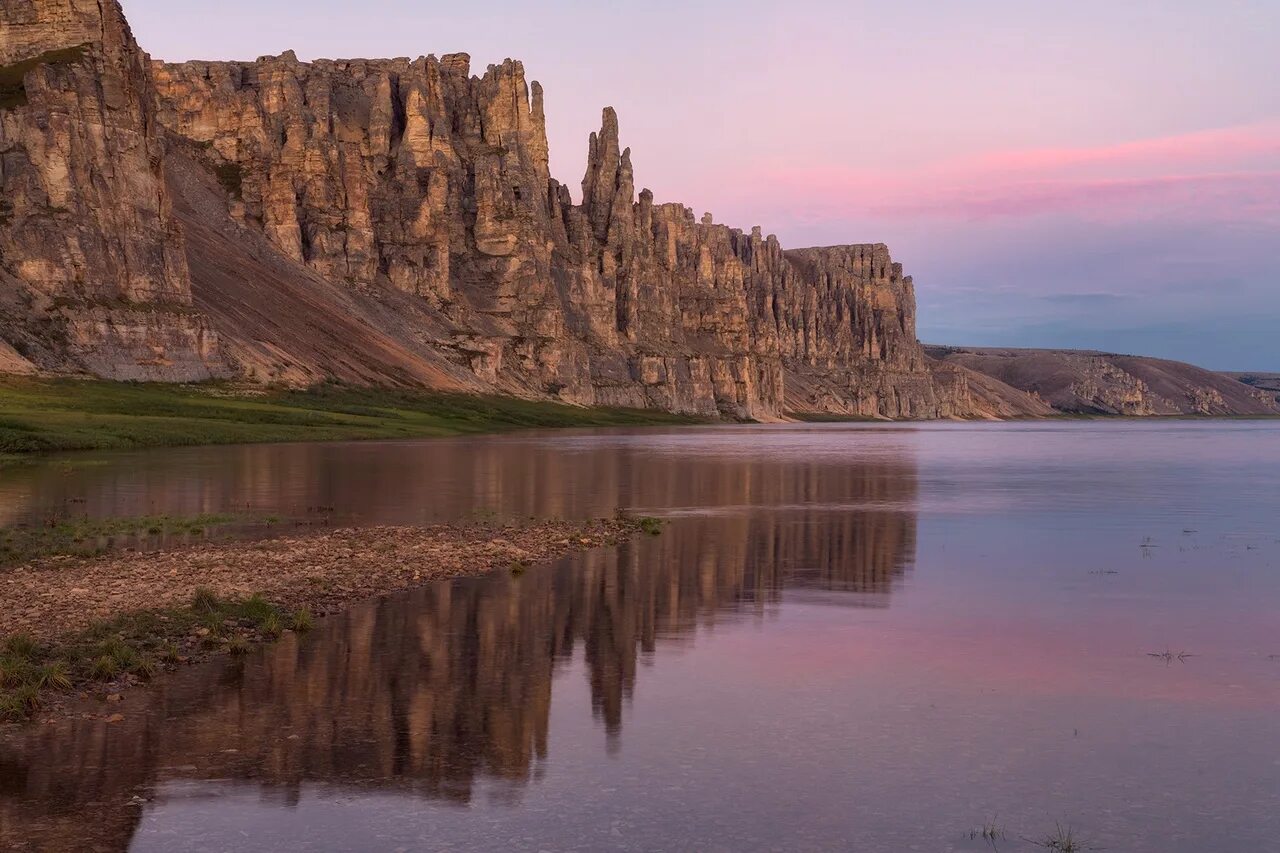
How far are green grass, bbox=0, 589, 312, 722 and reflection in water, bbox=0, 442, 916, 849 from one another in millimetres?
757

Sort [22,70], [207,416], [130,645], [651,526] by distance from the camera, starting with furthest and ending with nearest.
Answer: [22,70] → [207,416] → [651,526] → [130,645]

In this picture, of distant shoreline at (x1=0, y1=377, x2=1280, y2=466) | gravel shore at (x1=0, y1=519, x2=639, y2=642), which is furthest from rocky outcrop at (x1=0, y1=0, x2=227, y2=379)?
gravel shore at (x1=0, y1=519, x2=639, y2=642)

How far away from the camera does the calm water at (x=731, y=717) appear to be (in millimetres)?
13219

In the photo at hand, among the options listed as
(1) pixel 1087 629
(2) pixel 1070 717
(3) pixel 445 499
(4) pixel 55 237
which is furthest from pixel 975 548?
(4) pixel 55 237

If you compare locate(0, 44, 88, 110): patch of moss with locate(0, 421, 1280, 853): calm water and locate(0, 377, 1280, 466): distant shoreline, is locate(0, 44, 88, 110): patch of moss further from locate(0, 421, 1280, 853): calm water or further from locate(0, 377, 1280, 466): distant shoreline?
locate(0, 421, 1280, 853): calm water

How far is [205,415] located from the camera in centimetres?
11962

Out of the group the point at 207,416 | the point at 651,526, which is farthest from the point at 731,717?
the point at 207,416

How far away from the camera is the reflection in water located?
47.8ft

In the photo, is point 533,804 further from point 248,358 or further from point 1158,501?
point 248,358

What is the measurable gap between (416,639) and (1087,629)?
41.8 ft

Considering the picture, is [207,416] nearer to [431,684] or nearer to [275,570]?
[275,570]

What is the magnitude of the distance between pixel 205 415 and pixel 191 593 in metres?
100

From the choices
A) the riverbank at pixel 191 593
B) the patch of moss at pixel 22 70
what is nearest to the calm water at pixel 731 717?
the riverbank at pixel 191 593

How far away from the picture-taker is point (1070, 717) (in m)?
17.3
